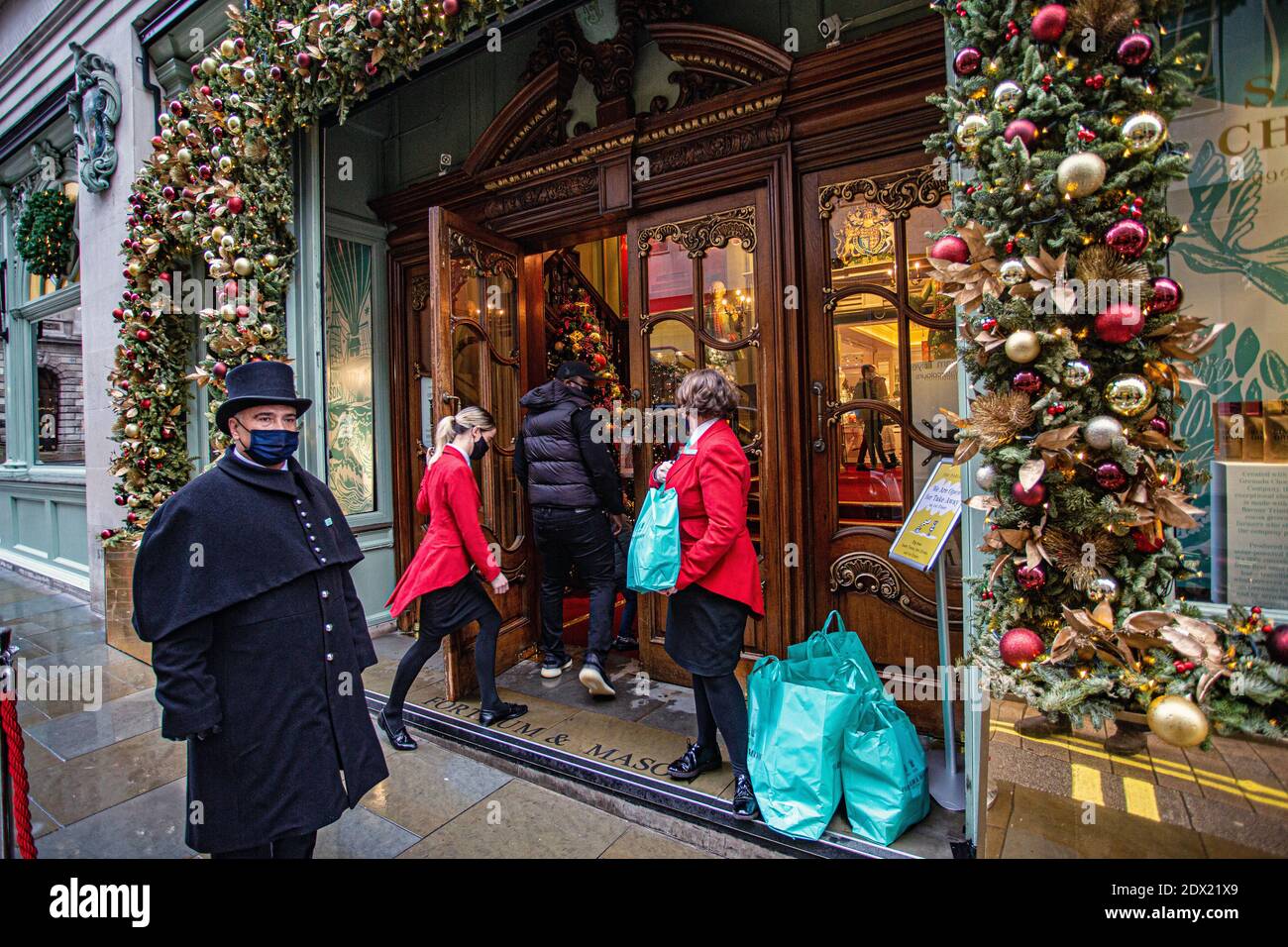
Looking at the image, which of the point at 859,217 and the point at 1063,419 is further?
the point at 859,217

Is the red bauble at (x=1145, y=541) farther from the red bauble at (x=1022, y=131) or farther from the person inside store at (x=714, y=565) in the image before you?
the person inside store at (x=714, y=565)

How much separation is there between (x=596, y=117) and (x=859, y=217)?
2.07m

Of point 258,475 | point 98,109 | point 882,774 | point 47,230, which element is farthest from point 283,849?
point 47,230

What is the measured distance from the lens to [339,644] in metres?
2.15

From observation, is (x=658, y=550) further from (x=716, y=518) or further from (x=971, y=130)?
(x=971, y=130)

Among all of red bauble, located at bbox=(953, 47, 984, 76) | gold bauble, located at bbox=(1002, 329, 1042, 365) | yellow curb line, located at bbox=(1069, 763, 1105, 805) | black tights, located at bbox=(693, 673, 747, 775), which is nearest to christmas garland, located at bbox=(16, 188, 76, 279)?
black tights, located at bbox=(693, 673, 747, 775)

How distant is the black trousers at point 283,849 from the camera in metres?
2.02

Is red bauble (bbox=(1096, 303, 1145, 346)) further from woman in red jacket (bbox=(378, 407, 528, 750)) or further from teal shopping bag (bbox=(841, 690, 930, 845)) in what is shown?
woman in red jacket (bbox=(378, 407, 528, 750))

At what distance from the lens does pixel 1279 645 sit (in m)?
1.66

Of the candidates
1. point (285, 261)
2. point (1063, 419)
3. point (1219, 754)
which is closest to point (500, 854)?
point (1219, 754)

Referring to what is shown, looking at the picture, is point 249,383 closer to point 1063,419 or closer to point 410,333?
point 1063,419

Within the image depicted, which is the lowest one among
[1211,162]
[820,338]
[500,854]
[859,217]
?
[500,854]

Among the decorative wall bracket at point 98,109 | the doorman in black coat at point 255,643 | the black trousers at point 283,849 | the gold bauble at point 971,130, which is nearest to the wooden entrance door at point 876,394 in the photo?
the gold bauble at point 971,130

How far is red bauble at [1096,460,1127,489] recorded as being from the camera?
5.83ft
